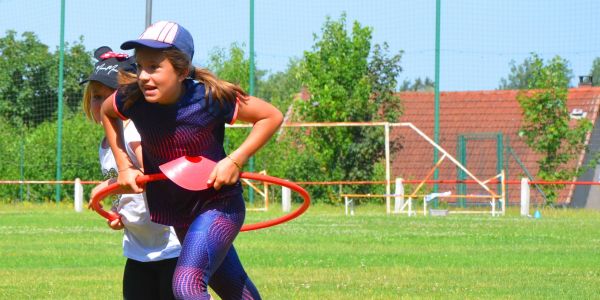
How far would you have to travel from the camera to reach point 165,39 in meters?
A: 5.32

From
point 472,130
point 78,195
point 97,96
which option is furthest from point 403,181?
point 97,96

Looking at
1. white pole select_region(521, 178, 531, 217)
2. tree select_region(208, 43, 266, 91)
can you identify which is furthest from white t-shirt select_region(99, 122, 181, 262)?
tree select_region(208, 43, 266, 91)

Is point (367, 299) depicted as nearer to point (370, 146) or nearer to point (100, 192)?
point (100, 192)

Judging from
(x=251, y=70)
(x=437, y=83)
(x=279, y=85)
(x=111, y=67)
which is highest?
(x=279, y=85)

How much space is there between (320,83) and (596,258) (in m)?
19.7

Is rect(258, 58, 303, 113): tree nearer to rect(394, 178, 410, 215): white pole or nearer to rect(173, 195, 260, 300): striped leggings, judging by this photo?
rect(394, 178, 410, 215): white pole

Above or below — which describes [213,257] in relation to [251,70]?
below

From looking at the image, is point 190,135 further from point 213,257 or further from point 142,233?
point 142,233

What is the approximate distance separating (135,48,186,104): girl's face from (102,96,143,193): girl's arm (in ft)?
1.23

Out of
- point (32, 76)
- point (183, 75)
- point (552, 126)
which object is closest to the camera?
point (183, 75)

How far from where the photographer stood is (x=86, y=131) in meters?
35.0

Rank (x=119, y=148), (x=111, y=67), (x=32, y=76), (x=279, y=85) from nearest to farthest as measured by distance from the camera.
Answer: (x=119, y=148) → (x=111, y=67) → (x=32, y=76) → (x=279, y=85)

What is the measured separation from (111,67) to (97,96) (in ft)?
0.76

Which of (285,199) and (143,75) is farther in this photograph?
(285,199)
